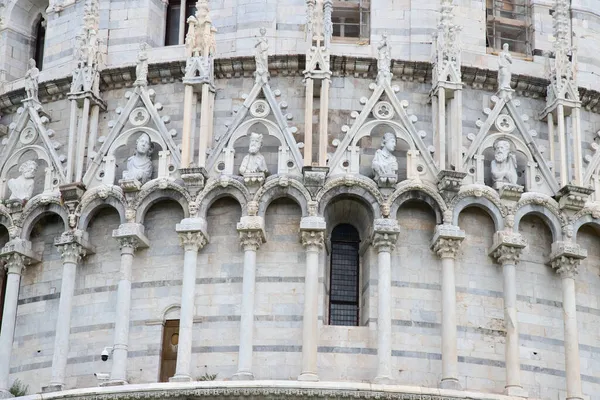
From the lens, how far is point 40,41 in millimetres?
29359

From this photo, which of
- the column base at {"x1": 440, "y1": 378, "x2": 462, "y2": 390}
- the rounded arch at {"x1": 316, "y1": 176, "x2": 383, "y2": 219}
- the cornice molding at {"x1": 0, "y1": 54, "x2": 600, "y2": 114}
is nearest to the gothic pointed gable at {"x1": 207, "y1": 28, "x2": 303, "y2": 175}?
the cornice molding at {"x1": 0, "y1": 54, "x2": 600, "y2": 114}

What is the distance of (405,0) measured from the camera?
27.0m

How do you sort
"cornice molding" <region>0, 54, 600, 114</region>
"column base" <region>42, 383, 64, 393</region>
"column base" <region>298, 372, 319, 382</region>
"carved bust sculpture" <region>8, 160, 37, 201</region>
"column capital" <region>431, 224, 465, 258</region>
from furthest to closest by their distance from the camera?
"carved bust sculpture" <region>8, 160, 37, 201</region> → "cornice molding" <region>0, 54, 600, 114</region> → "column capital" <region>431, 224, 465, 258</region> → "column base" <region>42, 383, 64, 393</region> → "column base" <region>298, 372, 319, 382</region>

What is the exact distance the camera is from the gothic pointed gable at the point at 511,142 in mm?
25656

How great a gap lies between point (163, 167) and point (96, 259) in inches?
75.8

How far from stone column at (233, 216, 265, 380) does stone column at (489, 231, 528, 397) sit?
3883 millimetres

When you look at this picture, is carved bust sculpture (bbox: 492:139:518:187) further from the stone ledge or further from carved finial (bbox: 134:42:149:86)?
carved finial (bbox: 134:42:149:86)

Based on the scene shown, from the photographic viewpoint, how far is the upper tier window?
27.6 metres

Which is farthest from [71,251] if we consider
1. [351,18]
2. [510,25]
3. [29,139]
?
[510,25]

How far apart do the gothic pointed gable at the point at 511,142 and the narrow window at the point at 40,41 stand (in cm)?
868

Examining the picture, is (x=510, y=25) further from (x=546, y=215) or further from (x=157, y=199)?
(x=157, y=199)

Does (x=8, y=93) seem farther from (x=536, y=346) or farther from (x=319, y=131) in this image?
(x=536, y=346)

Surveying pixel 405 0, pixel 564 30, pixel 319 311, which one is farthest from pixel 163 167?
pixel 564 30

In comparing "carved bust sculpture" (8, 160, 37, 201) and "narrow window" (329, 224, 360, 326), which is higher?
"carved bust sculpture" (8, 160, 37, 201)
